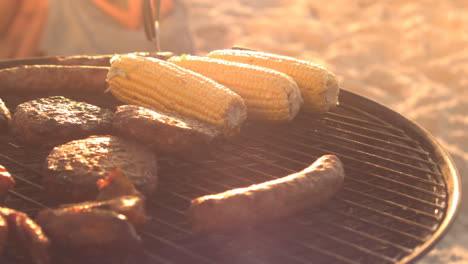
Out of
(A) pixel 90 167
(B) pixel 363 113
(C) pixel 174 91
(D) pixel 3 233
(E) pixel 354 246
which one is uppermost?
(B) pixel 363 113

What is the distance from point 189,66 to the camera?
10.9 feet

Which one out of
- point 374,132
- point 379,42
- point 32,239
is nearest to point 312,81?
point 374,132

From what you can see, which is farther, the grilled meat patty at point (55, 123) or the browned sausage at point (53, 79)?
the browned sausage at point (53, 79)

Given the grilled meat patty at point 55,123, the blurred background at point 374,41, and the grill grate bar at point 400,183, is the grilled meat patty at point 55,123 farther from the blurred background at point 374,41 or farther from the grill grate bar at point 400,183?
the blurred background at point 374,41

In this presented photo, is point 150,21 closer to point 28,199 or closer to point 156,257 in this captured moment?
point 28,199

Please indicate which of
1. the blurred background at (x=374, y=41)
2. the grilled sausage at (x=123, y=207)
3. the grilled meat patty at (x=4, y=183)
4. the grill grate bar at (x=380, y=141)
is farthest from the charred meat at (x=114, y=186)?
the blurred background at (x=374, y=41)

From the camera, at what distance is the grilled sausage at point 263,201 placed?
2014 mm

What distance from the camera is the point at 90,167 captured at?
223 centimetres

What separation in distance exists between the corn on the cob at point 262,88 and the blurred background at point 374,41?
8.87 ft

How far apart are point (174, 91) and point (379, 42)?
A: 608 cm

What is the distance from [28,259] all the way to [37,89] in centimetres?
171

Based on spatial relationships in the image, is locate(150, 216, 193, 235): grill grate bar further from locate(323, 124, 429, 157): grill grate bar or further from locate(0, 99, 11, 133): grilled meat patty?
locate(323, 124, 429, 157): grill grate bar

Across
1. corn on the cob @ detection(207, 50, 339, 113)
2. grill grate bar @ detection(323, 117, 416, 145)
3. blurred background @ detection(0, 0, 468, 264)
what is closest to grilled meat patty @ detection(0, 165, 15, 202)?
corn on the cob @ detection(207, 50, 339, 113)

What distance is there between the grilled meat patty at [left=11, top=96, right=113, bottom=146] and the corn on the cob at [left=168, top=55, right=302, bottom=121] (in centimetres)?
74
